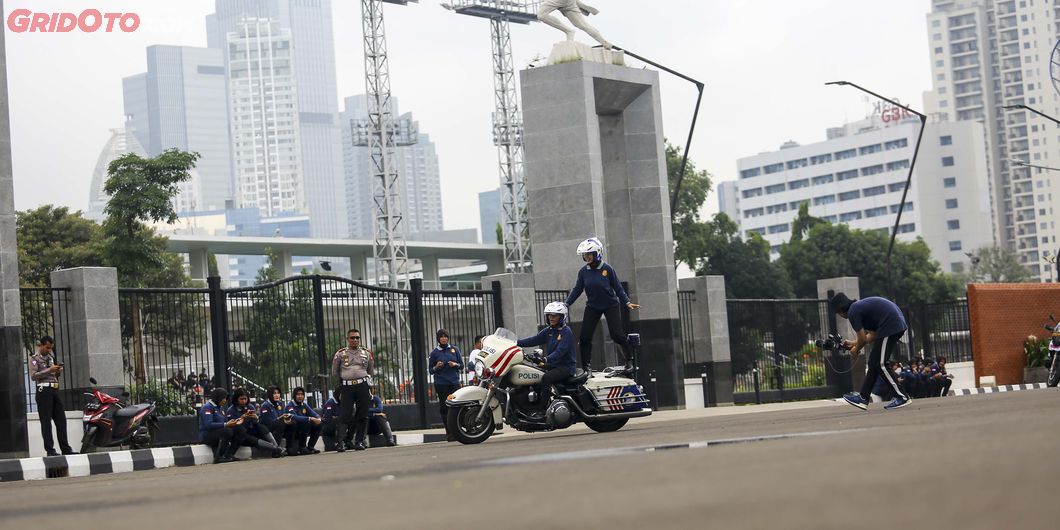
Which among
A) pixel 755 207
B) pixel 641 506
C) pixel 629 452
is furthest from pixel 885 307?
pixel 755 207

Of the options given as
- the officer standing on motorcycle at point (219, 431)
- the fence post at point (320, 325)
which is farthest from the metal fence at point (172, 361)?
the officer standing on motorcycle at point (219, 431)

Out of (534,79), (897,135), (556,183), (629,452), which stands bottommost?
(629,452)

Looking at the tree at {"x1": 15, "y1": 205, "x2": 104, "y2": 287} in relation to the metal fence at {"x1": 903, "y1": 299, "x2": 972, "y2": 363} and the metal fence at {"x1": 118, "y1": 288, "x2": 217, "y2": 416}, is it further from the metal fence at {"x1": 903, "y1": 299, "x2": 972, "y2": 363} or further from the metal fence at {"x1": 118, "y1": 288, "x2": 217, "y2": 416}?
the metal fence at {"x1": 118, "y1": 288, "x2": 217, "y2": 416}

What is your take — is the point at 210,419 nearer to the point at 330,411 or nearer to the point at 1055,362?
the point at 330,411

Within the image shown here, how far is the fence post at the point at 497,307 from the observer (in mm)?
23953

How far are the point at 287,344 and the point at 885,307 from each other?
968 cm

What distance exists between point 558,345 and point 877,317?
13.5 ft

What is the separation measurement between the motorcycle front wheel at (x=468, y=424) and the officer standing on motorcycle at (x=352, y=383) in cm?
367

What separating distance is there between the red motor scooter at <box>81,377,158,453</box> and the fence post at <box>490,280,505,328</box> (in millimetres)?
6944

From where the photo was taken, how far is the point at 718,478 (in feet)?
20.1

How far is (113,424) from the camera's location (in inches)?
722

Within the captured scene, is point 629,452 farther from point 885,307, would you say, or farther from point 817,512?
point 885,307

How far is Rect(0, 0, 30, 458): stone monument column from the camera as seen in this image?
17922 mm

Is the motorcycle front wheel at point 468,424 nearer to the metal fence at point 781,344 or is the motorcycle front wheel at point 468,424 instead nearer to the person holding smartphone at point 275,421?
the person holding smartphone at point 275,421
